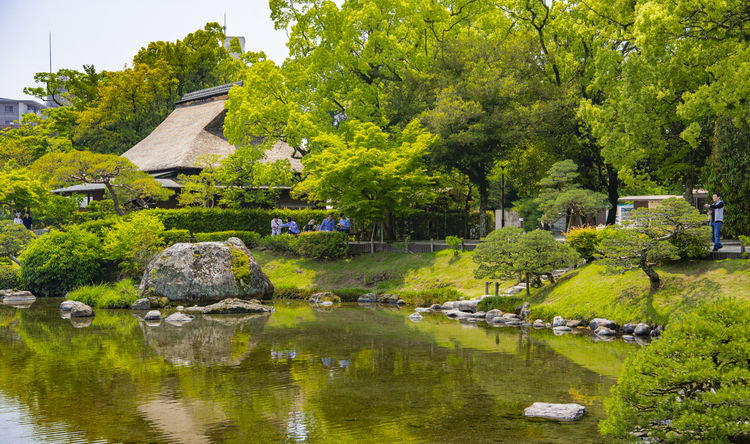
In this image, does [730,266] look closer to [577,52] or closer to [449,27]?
[577,52]

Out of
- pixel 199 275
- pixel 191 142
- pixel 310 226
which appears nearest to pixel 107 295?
pixel 199 275

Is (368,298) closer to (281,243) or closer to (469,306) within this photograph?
(469,306)

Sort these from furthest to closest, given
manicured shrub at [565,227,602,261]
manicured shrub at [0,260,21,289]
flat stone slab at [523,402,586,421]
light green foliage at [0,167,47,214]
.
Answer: light green foliage at [0,167,47,214]
manicured shrub at [0,260,21,289]
manicured shrub at [565,227,602,261]
flat stone slab at [523,402,586,421]

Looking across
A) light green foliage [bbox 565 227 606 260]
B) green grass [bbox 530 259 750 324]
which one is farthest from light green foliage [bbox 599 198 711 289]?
light green foliage [bbox 565 227 606 260]

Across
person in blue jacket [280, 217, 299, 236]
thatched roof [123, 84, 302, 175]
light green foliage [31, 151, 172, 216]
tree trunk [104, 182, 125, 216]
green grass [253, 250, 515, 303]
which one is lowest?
green grass [253, 250, 515, 303]

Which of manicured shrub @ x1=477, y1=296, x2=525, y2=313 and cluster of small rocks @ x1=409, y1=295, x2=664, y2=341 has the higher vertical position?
manicured shrub @ x1=477, y1=296, x2=525, y2=313

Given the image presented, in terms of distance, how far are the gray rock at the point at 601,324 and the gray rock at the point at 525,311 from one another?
2195mm

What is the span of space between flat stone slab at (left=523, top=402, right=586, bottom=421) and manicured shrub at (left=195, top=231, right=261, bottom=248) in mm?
23606

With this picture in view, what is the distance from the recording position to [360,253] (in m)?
29.6

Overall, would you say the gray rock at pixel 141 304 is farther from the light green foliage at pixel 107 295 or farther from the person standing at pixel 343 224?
the person standing at pixel 343 224

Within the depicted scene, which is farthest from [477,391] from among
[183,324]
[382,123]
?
[382,123]

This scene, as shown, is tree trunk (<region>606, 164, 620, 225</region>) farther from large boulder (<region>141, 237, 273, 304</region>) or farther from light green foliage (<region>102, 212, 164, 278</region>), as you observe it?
light green foliage (<region>102, 212, 164, 278</region>)

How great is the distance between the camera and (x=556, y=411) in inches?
343

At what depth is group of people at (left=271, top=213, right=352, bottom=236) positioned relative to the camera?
29781 mm
